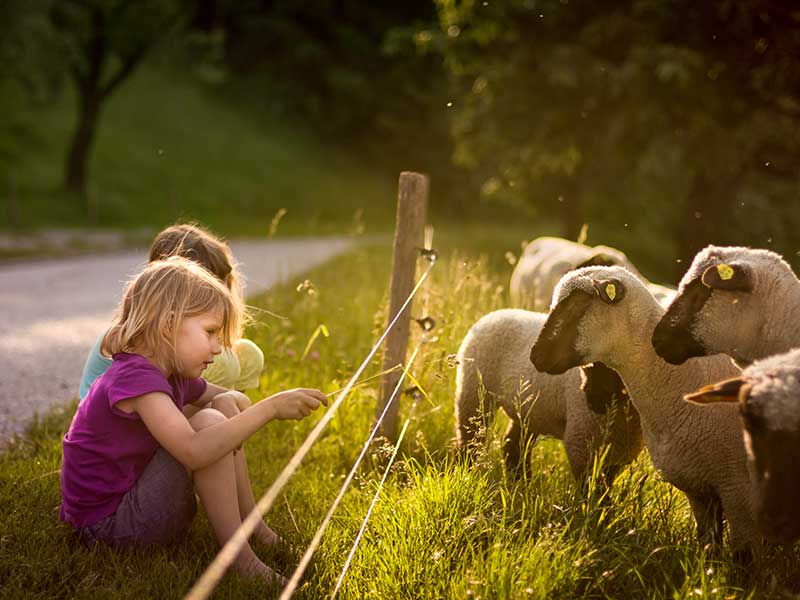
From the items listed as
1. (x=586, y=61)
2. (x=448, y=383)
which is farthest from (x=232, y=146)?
(x=448, y=383)

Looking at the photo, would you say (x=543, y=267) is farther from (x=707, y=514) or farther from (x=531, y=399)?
(x=707, y=514)

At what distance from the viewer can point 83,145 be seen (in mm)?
25797

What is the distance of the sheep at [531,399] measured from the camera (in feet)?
12.7

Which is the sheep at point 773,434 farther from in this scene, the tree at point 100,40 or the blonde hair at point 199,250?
the tree at point 100,40

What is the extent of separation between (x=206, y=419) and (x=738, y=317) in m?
2.23

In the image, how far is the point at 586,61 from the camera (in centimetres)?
1522

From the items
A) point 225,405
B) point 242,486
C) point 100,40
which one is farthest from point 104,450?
point 100,40

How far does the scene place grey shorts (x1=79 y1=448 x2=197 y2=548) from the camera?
10.5 feet

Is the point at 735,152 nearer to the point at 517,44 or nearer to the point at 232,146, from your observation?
the point at 517,44

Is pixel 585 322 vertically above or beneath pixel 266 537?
above

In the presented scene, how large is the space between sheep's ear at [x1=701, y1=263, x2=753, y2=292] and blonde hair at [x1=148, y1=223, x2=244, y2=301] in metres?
2.16

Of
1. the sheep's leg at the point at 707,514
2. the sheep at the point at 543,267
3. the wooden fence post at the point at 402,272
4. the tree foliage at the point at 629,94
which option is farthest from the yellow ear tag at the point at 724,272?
the tree foliage at the point at 629,94

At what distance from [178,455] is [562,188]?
17993 millimetres

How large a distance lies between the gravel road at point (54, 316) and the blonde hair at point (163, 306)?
81 cm
